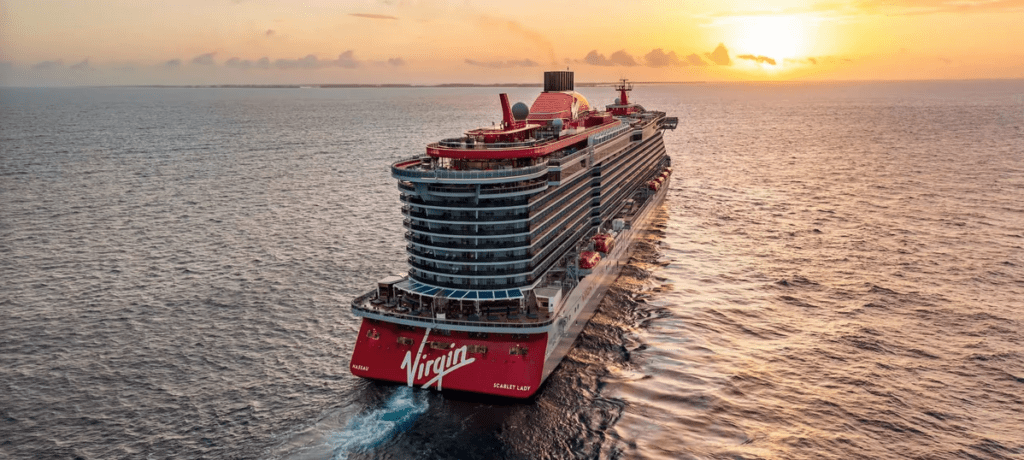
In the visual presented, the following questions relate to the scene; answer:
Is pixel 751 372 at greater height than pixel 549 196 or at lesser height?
lesser

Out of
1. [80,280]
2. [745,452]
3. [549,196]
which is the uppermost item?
[549,196]

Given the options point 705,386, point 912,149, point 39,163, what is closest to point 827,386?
point 705,386

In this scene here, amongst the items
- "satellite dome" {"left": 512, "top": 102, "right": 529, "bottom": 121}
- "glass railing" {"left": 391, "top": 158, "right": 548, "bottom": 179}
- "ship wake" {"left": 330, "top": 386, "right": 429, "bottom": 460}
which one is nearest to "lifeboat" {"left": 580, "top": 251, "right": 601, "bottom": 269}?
"glass railing" {"left": 391, "top": 158, "right": 548, "bottom": 179}

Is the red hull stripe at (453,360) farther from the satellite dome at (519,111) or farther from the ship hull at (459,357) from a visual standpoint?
the satellite dome at (519,111)

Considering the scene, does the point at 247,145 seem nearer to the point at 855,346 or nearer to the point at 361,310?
the point at 361,310

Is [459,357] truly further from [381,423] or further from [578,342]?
[578,342]

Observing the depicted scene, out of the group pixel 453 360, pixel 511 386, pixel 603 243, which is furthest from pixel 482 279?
pixel 603 243

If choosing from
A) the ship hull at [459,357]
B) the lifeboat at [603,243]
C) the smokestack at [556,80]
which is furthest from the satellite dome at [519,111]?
the ship hull at [459,357]

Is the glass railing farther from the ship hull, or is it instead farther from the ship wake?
the ship wake
